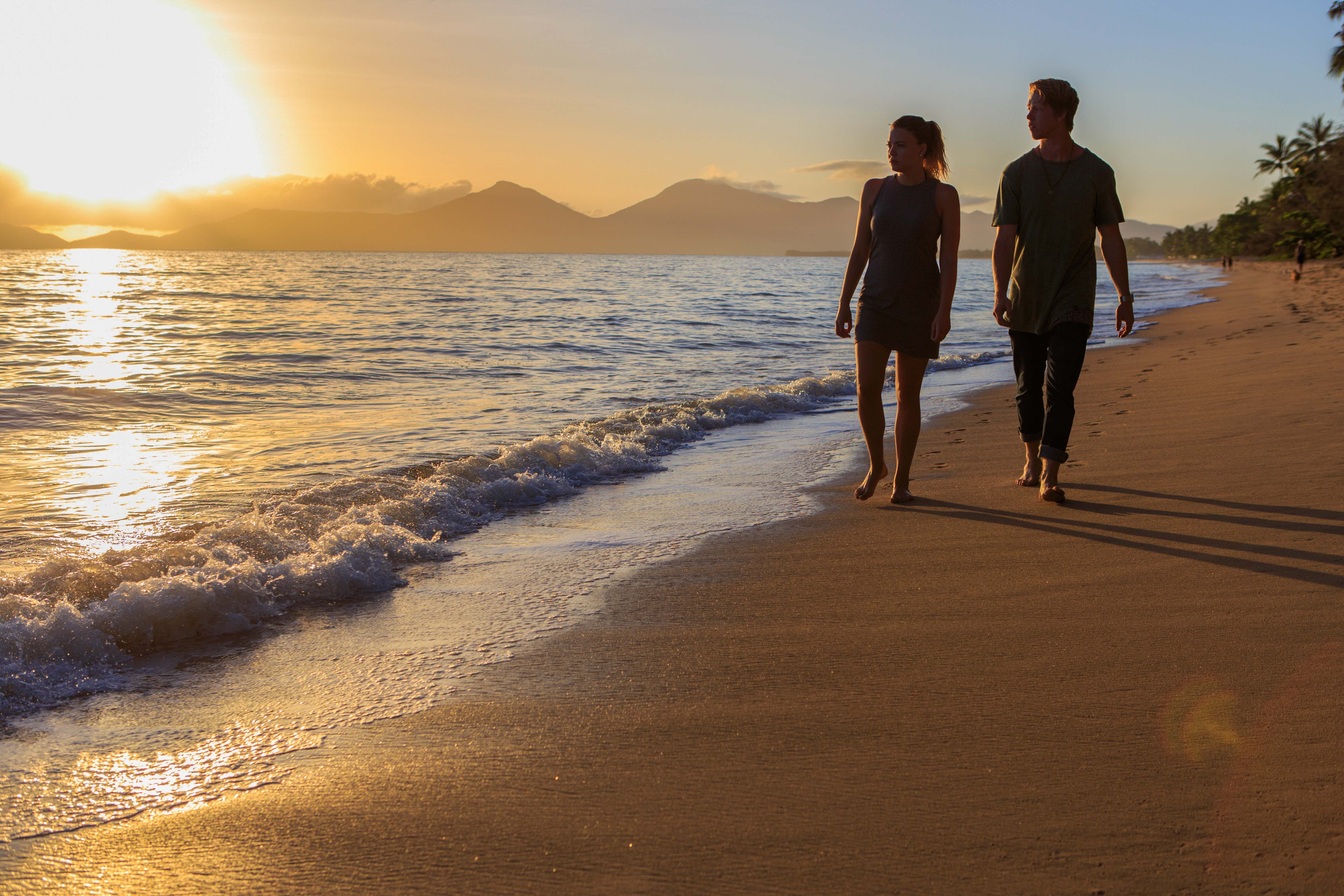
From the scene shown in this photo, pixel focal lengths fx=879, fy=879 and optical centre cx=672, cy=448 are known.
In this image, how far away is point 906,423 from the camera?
14.3 ft

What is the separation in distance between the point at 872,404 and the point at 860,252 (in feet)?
2.49

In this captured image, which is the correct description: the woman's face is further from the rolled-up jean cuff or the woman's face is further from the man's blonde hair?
the rolled-up jean cuff

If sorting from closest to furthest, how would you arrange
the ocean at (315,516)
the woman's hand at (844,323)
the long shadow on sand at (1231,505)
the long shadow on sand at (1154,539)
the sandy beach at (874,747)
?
the sandy beach at (874,747) → the ocean at (315,516) → the long shadow on sand at (1154,539) → the long shadow on sand at (1231,505) → the woman's hand at (844,323)

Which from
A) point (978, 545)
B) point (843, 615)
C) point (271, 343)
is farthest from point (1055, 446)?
point (271, 343)

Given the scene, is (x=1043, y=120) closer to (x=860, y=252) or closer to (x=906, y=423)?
(x=860, y=252)

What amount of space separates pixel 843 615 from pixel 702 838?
1317 mm

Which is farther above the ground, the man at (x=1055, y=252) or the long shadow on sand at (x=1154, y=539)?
the man at (x=1055, y=252)

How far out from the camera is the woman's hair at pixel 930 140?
400cm

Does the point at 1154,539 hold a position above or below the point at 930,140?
below

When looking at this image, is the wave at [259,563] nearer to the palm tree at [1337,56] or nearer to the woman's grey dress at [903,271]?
the woman's grey dress at [903,271]

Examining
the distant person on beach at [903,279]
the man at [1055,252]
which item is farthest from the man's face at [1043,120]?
the distant person on beach at [903,279]

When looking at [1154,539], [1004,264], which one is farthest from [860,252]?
[1154,539]

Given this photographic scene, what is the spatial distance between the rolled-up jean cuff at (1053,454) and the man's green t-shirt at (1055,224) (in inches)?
21.3

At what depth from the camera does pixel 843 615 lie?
284 centimetres
